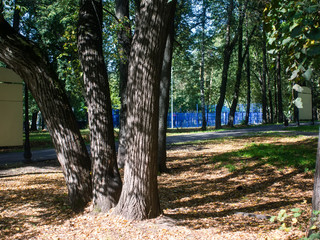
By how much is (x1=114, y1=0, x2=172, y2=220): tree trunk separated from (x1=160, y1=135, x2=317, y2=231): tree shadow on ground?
0.83m

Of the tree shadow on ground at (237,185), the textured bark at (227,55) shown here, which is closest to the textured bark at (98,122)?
the tree shadow on ground at (237,185)

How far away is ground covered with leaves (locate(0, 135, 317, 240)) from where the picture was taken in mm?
4578

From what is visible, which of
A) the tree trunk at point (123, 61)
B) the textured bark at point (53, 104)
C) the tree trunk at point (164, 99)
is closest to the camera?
the textured bark at point (53, 104)

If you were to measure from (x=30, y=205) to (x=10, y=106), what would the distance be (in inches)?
126

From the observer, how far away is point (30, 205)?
630 centimetres

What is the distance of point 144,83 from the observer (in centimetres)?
454

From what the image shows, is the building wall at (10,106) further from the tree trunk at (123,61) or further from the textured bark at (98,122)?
the textured bark at (98,122)

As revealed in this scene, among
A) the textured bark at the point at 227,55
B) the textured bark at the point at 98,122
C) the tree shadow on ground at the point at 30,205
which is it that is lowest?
the tree shadow on ground at the point at 30,205

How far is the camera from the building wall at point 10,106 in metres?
8.37

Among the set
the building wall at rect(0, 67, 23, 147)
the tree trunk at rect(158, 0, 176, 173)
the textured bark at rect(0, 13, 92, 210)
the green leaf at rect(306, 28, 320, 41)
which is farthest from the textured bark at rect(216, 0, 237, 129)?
the green leaf at rect(306, 28, 320, 41)

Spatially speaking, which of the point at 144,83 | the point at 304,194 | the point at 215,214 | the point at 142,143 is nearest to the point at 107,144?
the point at 142,143

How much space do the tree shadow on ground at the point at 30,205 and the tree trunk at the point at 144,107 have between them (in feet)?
4.74

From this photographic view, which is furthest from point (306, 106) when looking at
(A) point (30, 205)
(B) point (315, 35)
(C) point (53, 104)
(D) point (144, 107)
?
(B) point (315, 35)

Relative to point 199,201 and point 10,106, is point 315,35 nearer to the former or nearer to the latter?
point 199,201
